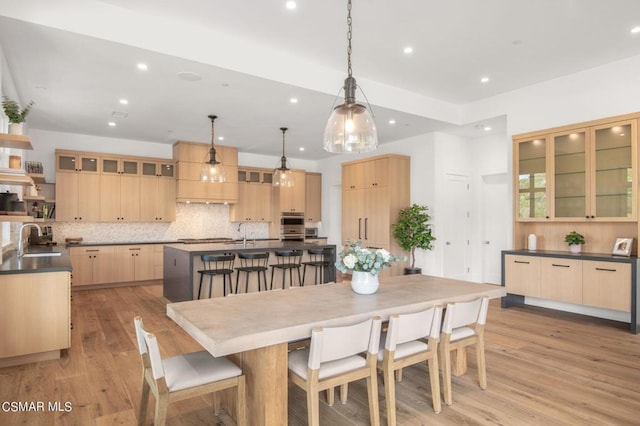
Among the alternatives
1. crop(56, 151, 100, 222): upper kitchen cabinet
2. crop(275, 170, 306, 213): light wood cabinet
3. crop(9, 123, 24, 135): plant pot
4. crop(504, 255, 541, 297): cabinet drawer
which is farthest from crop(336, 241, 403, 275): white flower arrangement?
crop(275, 170, 306, 213): light wood cabinet

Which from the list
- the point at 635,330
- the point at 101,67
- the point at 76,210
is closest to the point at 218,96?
the point at 101,67

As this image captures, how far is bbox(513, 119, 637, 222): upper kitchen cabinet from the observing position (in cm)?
480

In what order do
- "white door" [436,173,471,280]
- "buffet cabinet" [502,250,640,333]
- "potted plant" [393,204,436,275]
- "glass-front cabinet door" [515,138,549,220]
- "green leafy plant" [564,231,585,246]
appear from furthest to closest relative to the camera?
"white door" [436,173,471,280] < "potted plant" [393,204,436,275] < "glass-front cabinet door" [515,138,549,220] < "green leafy plant" [564,231,585,246] < "buffet cabinet" [502,250,640,333]

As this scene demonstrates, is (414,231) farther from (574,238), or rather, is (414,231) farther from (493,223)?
(574,238)

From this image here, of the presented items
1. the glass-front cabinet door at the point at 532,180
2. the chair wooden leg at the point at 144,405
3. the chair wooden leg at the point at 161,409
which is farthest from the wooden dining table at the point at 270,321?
the glass-front cabinet door at the point at 532,180

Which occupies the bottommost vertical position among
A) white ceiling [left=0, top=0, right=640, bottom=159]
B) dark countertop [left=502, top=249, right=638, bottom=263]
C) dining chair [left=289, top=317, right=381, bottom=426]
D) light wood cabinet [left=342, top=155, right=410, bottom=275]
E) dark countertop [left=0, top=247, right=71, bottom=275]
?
dining chair [left=289, top=317, right=381, bottom=426]

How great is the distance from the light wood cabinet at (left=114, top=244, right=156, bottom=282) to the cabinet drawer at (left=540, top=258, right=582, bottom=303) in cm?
696

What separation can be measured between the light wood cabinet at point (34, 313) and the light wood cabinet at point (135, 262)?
3914mm

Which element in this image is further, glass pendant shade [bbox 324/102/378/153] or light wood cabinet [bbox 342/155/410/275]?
light wood cabinet [bbox 342/155/410/275]

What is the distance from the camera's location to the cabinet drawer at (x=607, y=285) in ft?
14.9

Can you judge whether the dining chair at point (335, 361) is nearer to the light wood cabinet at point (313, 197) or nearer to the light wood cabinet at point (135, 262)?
the light wood cabinet at point (135, 262)

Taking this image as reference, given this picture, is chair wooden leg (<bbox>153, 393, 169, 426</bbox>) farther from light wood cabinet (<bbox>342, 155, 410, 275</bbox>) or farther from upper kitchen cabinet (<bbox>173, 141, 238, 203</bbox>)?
upper kitchen cabinet (<bbox>173, 141, 238, 203</bbox>)

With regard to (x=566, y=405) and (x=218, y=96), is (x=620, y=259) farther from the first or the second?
(x=218, y=96)

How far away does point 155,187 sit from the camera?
7930 mm
